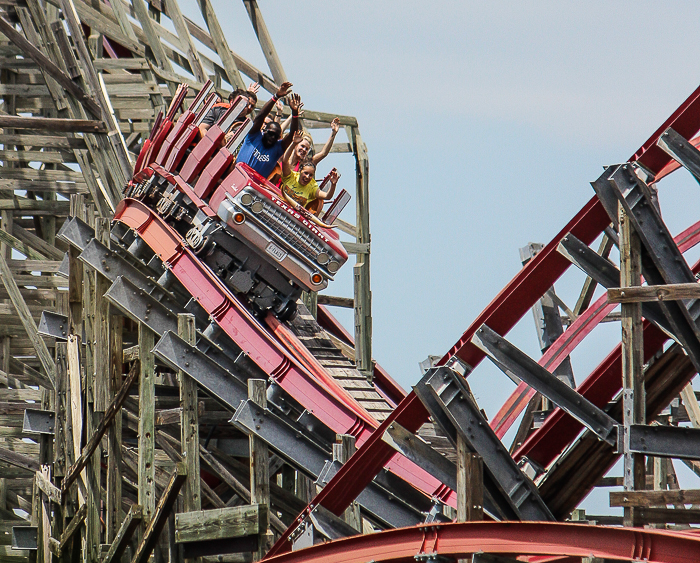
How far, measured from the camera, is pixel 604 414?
6695mm

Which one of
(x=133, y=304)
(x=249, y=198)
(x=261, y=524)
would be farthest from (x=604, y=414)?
(x=249, y=198)

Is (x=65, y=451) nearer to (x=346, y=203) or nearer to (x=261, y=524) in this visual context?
(x=261, y=524)

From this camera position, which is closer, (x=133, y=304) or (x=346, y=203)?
(x=133, y=304)

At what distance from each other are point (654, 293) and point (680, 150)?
977 mm

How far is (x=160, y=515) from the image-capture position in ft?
29.1

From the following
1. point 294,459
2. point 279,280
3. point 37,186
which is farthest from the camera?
point 37,186

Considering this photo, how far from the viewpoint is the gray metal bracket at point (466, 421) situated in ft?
21.9

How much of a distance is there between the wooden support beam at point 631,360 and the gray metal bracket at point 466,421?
75 centimetres

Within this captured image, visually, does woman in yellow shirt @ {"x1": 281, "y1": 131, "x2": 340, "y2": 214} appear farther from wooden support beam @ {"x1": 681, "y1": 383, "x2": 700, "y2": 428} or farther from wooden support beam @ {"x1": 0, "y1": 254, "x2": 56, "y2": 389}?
wooden support beam @ {"x1": 681, "y1": 383, "x2": 700, "y2": 428}

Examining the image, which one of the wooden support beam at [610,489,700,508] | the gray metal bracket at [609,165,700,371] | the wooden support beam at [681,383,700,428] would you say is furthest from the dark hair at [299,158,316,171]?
→ the wooden support beam at [610,489,700,508]

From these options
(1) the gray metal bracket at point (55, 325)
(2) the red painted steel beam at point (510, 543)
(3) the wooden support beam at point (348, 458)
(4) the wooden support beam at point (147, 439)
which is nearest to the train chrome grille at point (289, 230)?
(1) the gray metal bracket at point (55, 325)

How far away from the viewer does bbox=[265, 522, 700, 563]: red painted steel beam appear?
18.8 ft

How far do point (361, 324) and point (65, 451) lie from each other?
11.9 ft

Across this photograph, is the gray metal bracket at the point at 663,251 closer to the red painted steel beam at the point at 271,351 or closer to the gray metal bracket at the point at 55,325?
the red painted steel beam at the point at 271,351
